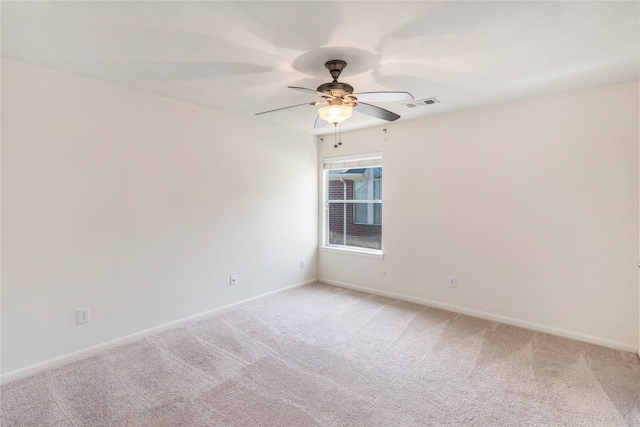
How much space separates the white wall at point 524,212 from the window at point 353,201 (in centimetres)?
30

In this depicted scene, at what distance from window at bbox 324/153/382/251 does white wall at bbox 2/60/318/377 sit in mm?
1183

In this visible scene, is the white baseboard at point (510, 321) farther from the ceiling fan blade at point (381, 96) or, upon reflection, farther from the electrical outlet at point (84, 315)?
the electrical outlet at point (84, 315)

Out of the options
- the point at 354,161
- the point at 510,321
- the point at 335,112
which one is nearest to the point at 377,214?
the point at 354,161

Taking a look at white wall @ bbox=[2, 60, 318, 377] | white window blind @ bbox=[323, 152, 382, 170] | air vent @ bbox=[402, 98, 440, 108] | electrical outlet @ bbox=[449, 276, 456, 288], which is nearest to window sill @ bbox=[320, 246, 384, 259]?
electrical outlet @ bbox=[449, 276, 456, 288]

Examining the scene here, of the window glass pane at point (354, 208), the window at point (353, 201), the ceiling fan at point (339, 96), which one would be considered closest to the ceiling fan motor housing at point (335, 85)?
the ceiling fan at point (339, 96)

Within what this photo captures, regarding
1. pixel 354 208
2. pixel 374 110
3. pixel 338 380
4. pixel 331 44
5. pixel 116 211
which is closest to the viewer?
pixel 331 44

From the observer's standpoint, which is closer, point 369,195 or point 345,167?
point 369,195

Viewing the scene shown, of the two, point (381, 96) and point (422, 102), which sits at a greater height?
point (422, 102)

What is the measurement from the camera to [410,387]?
232 cm

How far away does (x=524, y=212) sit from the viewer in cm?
336

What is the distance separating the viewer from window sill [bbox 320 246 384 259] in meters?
4.55

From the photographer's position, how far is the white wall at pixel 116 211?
2.45 metres

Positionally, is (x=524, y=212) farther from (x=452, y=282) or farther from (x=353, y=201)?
(x=353, y=201)

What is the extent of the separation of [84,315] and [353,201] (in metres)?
3.53
